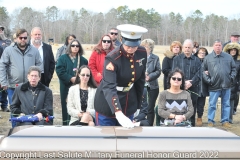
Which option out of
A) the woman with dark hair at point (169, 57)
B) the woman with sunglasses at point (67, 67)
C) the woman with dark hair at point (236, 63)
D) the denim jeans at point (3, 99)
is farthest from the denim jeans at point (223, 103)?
the denim jeans at point (3, 99)

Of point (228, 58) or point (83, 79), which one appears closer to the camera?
point (83, 79)

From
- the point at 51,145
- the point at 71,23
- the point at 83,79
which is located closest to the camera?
the point at 51,145

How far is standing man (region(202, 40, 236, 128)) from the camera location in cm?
703

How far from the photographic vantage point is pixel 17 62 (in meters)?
5.77

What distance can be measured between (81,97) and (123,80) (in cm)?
208

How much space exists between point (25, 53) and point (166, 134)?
374cm

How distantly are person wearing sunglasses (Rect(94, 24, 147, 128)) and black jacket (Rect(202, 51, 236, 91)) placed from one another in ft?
12.3

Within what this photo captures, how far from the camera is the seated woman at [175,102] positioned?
17.2 ft

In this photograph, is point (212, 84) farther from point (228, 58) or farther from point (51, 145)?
point (51, 145)

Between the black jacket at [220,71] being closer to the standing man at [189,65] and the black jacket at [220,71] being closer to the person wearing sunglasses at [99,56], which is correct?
the standing man at [189,65]

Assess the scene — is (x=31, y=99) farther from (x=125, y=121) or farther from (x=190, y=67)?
(x=190, y=67)

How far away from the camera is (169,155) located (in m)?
2.43

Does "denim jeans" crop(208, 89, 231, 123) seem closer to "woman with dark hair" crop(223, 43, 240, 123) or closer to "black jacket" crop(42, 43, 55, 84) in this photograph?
"woman with dark hair" crop(223, 43, 240, 123)

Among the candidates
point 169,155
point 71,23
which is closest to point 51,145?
point 169,155
